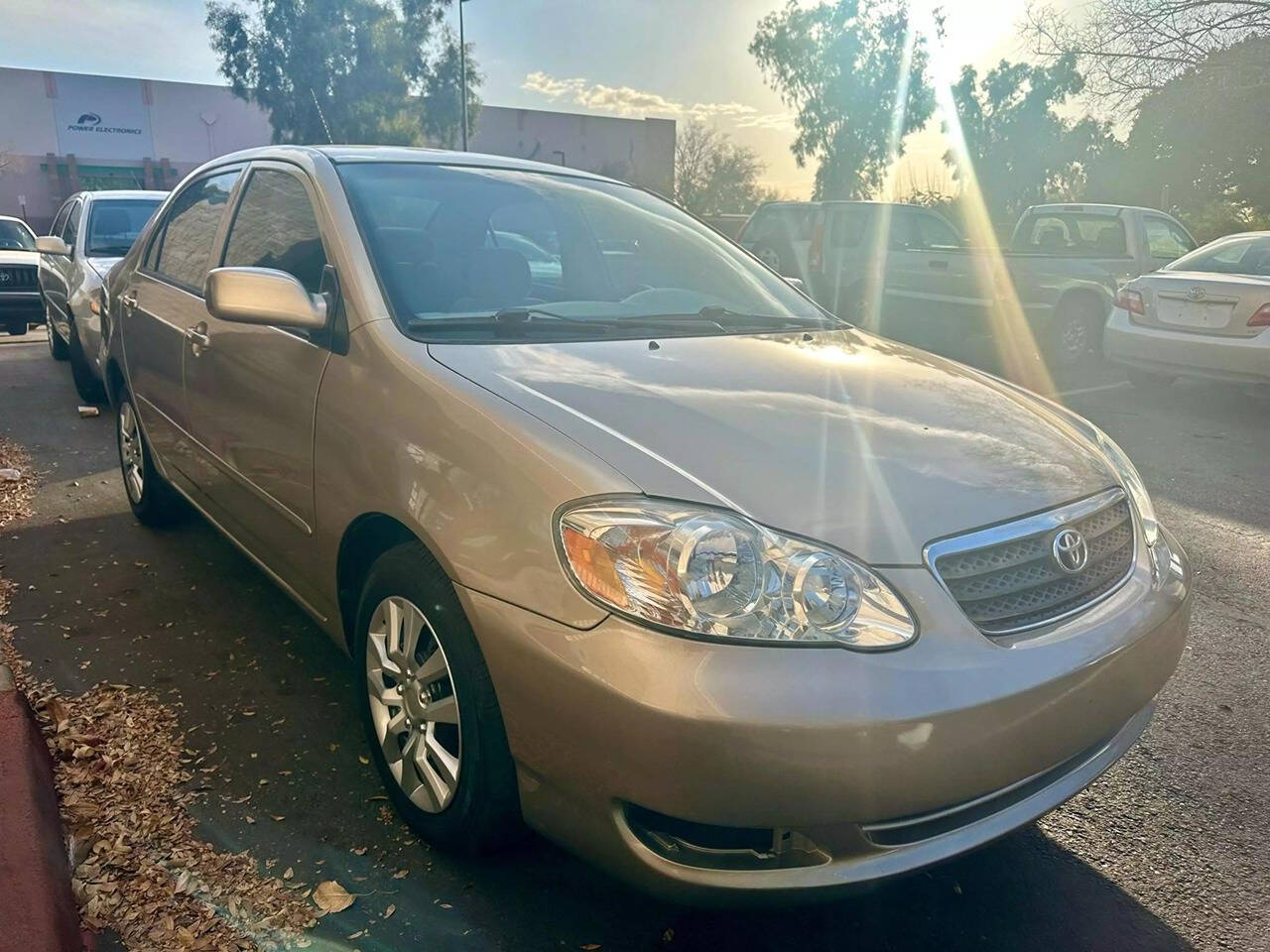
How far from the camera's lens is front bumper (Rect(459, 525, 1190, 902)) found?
172cm

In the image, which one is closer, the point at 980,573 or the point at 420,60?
the point at 980,573

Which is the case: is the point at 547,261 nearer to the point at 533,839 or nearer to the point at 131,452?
the point at 533,839

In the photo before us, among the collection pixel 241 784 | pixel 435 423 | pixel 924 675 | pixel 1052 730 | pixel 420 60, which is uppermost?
pixel 420 60

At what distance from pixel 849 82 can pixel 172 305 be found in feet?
120

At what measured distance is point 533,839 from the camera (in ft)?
7.63

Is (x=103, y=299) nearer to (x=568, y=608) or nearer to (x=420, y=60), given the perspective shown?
(x=568, y=608)

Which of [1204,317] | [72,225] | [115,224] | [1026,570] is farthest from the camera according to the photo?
[72,225]

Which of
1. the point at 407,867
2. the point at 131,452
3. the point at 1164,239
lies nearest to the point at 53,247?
the point at 131,452

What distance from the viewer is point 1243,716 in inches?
125

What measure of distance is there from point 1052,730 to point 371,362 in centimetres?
181

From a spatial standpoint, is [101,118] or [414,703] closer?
[414,703]

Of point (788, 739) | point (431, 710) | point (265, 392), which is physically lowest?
point (431, 710)

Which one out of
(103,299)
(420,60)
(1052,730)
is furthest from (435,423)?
(420,60)

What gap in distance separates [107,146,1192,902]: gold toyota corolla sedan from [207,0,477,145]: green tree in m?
33.2
